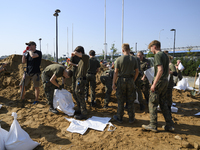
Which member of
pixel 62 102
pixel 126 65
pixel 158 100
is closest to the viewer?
pixel 158 100

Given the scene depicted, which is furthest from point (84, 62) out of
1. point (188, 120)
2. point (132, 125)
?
point (188, 120)

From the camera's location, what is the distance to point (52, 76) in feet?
11.8

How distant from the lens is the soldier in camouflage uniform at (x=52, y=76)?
3.61 meters

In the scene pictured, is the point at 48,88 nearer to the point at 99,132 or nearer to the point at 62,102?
the point at 62,102

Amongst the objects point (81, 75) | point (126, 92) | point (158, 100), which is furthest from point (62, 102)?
point (158, 100)

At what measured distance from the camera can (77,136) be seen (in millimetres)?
2945

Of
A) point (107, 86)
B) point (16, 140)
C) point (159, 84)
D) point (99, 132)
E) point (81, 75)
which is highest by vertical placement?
point (81, 75)

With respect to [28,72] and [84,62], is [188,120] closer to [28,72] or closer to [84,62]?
[84,62]

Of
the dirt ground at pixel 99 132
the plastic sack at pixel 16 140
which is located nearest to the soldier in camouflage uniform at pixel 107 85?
the dirt ground at pixel 99 132

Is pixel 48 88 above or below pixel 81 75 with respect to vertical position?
below

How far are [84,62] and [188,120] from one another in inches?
129

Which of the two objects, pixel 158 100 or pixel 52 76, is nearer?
pixel 158 100

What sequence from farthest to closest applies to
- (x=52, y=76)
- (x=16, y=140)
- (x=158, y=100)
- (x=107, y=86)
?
1. (x=107, y=86)
2. (x=52, y=76)
3. (x=158, y=100)
4. (x=16, y=140)

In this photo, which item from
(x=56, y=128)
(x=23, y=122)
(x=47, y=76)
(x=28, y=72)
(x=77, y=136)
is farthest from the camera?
(x=28, y=72)
